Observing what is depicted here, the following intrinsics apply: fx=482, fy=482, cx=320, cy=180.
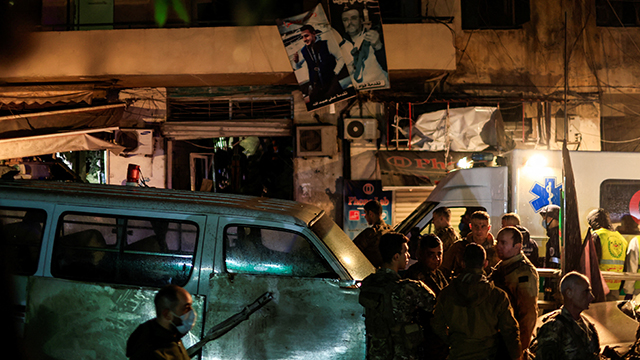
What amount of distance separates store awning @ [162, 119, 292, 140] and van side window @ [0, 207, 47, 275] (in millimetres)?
8127

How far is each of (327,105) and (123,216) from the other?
7814 mm

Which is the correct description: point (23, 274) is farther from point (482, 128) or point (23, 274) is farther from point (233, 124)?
point (482, 128)

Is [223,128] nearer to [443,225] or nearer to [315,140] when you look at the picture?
Result: [315,140]

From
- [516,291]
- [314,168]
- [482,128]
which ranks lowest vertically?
[516,291]

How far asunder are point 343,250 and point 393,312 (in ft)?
2.37

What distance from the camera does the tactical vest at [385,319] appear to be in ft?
11.6

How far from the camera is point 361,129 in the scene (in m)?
11.9

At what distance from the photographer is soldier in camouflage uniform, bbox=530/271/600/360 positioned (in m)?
3.23

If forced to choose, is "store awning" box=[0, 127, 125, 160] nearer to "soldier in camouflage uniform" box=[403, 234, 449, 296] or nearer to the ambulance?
the ambulance

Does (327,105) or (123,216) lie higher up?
(327,105)

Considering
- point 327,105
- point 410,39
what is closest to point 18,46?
point 327,105

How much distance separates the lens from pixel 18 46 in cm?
1116

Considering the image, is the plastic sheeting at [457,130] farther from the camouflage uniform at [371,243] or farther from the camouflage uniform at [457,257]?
the camouflage uniform at [457,257]

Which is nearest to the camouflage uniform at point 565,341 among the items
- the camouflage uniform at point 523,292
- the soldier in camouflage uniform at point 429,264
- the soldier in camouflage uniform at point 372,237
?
the camouflage uniform at point 523,292
